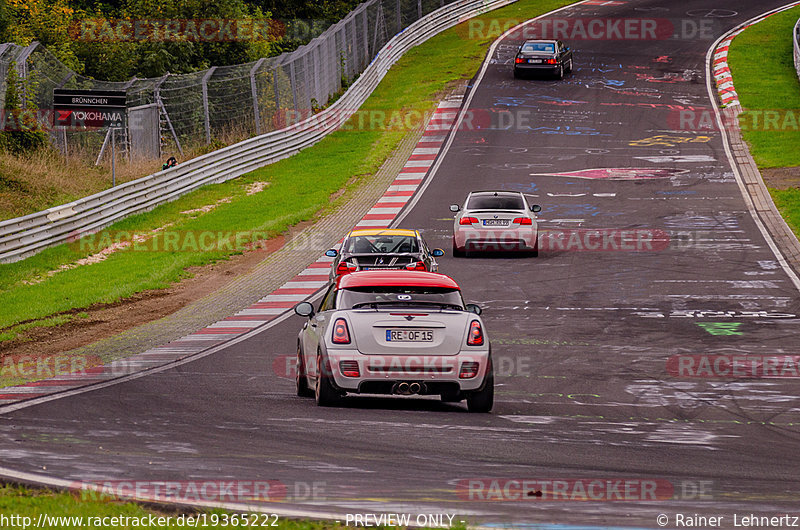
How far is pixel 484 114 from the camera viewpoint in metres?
43.8

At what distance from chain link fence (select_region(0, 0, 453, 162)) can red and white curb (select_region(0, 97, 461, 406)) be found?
20.1 feet

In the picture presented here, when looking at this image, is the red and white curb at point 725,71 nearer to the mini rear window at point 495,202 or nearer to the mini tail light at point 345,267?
the mini rear window at point 495,202

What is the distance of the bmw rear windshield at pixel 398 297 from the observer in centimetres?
1116

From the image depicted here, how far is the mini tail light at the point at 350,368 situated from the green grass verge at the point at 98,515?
4.05 metres

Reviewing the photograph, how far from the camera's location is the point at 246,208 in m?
31.8

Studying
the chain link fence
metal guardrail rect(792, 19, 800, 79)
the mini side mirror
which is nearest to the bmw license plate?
the mini side mirror

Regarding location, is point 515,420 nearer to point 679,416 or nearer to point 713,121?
point 679,416

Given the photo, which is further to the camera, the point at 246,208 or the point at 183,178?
the point at 183,178

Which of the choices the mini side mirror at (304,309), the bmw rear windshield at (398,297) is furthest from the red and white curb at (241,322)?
the bmw rear windshield at (398,297)

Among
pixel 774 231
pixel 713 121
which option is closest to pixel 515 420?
pixel 774 231

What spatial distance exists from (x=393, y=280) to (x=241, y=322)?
719 cm

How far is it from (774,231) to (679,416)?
54.9 ft

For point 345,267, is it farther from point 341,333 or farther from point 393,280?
point 341,333

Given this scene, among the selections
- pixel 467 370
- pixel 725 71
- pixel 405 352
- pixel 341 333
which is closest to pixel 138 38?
pixel 725 71
